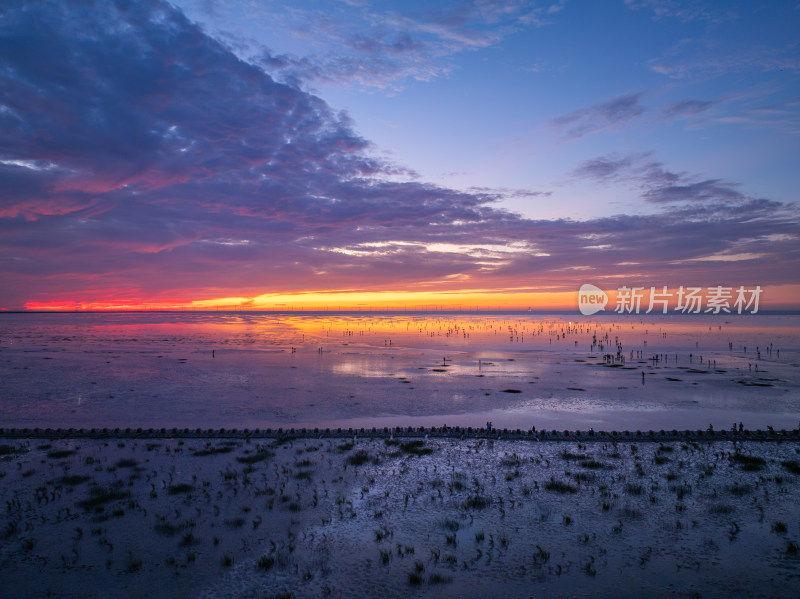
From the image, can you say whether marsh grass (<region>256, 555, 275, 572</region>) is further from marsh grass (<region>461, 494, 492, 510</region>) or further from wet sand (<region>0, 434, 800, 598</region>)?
marsh grass (<region>461, 494, 492, 510</region>)

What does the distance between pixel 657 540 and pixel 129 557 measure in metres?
13.8

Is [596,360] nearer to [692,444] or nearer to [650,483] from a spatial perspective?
[692,444]

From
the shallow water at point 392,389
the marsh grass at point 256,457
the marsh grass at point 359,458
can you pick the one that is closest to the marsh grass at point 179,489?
the marsh grass at point 256,457

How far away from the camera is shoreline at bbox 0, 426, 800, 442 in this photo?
21.9m

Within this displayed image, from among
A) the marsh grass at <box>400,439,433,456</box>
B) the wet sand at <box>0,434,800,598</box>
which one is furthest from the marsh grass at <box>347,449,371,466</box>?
the marsh grass at <box>400,439,433,456</box>

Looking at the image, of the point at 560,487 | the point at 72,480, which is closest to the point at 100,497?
the point at 72,480

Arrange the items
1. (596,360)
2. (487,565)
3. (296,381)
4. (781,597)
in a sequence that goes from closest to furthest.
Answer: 1. (781,597)
2. (487,565)
3. (296,381)
4. (596,360)

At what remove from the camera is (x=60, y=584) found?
34.0ft

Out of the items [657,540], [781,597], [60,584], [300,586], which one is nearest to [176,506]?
[60,584]

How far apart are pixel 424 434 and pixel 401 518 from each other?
908cm

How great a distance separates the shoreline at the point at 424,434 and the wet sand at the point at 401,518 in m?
0.53

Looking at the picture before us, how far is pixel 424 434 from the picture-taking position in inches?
896

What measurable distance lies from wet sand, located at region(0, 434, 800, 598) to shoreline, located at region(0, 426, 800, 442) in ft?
1.75

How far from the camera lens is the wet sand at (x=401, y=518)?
1056 cm
